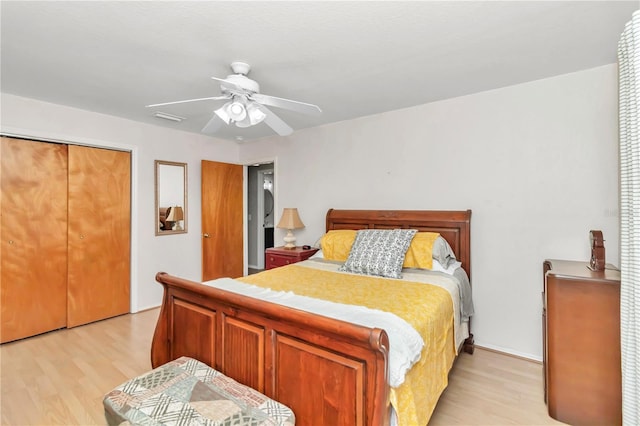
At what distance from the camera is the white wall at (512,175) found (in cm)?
240

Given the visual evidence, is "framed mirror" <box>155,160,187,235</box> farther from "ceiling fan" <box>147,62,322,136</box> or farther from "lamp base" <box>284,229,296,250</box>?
"ceiling fan" <box>147,62,322,136</box>

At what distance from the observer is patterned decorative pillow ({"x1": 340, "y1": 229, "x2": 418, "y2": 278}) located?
2.55 metres

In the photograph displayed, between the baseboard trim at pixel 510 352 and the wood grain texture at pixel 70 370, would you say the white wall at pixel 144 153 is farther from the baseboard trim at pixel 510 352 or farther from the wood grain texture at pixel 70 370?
the baseboard trim at pixel 510 352

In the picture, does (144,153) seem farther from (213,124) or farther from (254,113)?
(254,113)

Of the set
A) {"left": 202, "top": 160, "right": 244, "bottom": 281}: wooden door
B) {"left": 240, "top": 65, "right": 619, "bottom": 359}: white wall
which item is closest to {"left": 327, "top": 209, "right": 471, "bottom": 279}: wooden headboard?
{"left": 240, "top": 65, "right": 619, "bottom": 359}: white wall

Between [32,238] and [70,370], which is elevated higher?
[32,238]

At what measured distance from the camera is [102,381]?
7.63 feet

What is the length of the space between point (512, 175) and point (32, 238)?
15.9ft

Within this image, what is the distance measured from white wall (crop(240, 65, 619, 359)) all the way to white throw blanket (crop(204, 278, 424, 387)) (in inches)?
70.3

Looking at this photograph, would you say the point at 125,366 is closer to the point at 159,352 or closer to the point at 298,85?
the point at 159,352

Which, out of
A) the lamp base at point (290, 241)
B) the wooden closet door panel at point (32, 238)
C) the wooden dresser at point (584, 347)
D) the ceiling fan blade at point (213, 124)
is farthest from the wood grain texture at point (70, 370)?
the wooden dresser at point (584, 347)

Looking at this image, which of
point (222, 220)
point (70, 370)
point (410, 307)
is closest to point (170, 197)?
point (222, 220)

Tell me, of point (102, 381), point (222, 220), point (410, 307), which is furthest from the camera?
point (222, 220)

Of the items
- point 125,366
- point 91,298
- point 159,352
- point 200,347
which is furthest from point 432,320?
point 91,298
